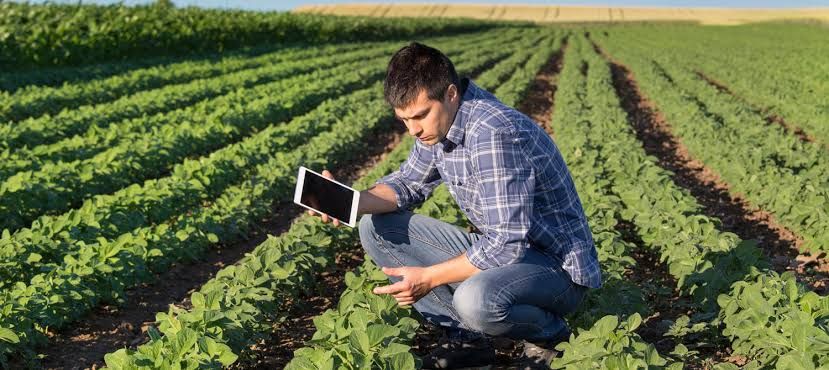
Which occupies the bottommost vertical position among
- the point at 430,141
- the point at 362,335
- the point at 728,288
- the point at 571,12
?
the point at 571,12

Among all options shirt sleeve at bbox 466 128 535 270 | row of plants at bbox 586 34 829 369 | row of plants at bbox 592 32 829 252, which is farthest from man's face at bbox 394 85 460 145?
row of plants at bbox 592 32 829 252

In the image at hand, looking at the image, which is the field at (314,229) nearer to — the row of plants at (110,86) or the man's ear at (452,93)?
the row of plants at (110,86)

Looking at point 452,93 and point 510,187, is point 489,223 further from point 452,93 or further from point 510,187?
point 452,93

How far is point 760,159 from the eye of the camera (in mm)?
9023

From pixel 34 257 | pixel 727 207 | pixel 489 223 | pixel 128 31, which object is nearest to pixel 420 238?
pixel 489 223

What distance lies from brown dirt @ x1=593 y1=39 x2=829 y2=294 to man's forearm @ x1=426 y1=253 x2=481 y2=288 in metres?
3.13

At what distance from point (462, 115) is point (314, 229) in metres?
2.43

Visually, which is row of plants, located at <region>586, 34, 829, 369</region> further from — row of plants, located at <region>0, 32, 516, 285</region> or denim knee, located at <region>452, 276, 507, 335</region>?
row of plants, located at <region>0, 32, 516, 285</region>

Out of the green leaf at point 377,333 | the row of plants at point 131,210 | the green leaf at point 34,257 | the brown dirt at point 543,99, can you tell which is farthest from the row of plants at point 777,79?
the green leaf at point 34,257

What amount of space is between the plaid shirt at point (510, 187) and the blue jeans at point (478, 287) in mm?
94

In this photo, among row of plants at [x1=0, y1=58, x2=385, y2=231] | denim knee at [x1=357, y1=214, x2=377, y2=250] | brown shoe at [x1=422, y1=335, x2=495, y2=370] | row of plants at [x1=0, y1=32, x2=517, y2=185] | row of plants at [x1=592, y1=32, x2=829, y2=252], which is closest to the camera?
brown shoe at [x1=422, y1=335, x2=495, y2=370]

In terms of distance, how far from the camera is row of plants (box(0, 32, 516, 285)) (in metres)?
5.68

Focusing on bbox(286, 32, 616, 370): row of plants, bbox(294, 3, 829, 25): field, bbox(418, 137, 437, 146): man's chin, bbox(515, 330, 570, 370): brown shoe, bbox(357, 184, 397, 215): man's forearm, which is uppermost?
bbox(418, 137, 437, 146): man's chin

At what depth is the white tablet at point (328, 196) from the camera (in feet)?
13.2
